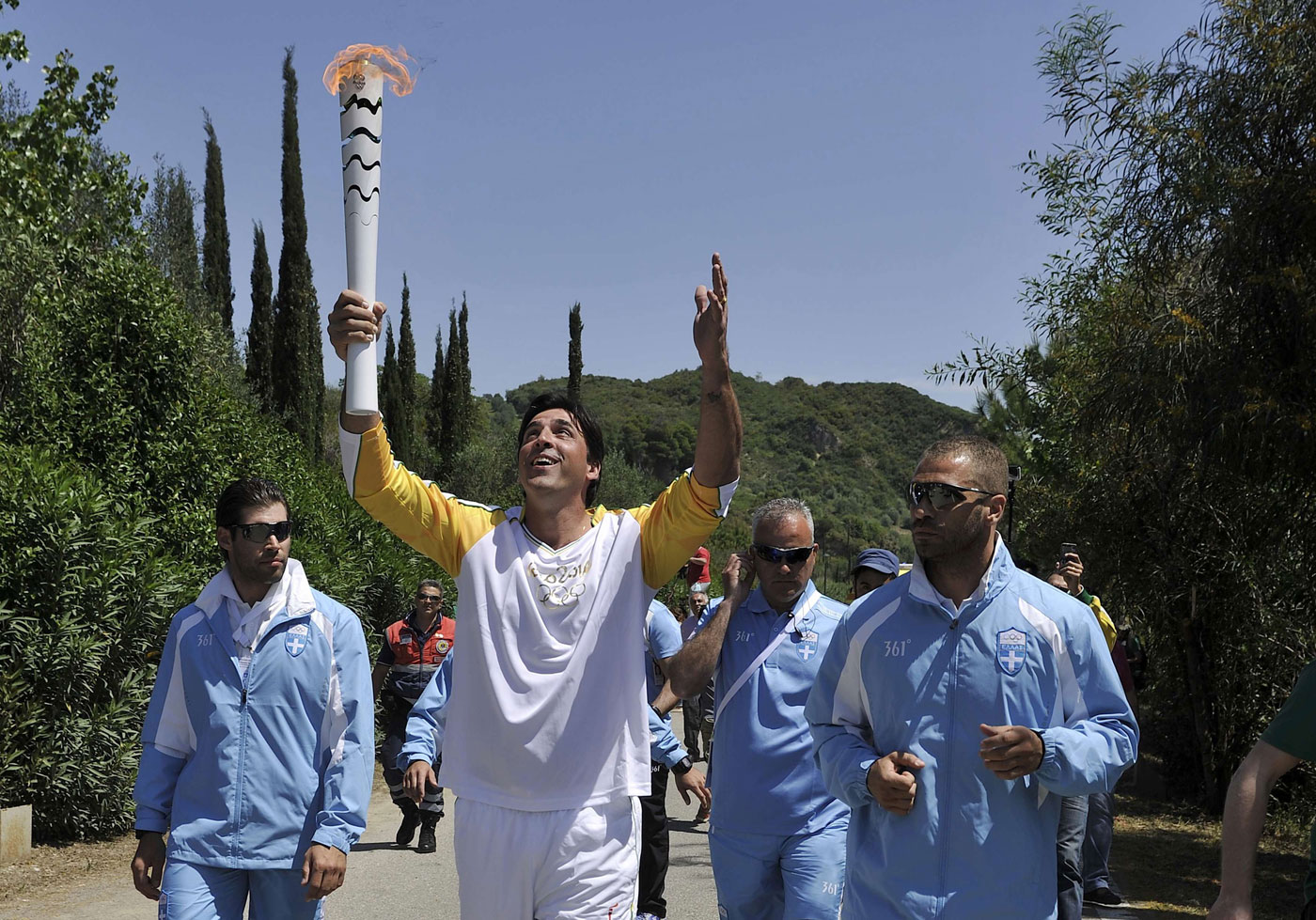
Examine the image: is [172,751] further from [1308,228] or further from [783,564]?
[1308,228]

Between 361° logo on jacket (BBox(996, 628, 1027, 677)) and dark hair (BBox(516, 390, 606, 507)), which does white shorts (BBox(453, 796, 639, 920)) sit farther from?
361° logo on jacket (BBox(996, 628, 1027, 677))

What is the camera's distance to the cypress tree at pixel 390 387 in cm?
4803

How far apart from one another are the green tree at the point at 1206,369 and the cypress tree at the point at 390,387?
35.8 meters

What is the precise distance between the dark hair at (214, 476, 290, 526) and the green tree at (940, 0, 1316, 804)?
6.74m

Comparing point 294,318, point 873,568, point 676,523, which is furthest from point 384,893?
point 294,318

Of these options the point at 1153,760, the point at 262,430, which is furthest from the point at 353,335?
the point at 1153,760

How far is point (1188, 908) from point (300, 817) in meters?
7.27

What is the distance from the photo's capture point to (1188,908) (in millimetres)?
9055

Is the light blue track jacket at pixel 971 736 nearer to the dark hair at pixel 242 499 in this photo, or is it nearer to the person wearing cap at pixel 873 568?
the dark hair at pixel 242 499

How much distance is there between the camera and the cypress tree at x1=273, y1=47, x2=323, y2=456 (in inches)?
1315

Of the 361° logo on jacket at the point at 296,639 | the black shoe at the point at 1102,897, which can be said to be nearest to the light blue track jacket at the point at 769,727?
the 361° logo on jacket at the point at 296,639

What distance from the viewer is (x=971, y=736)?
3461mm

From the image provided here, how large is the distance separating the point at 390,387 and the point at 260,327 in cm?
1404

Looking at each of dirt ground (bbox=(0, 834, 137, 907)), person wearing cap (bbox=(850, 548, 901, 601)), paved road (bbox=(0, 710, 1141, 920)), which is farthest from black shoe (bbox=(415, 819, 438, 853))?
person wearing cap (bbox=(850, 548, 901, 601))
